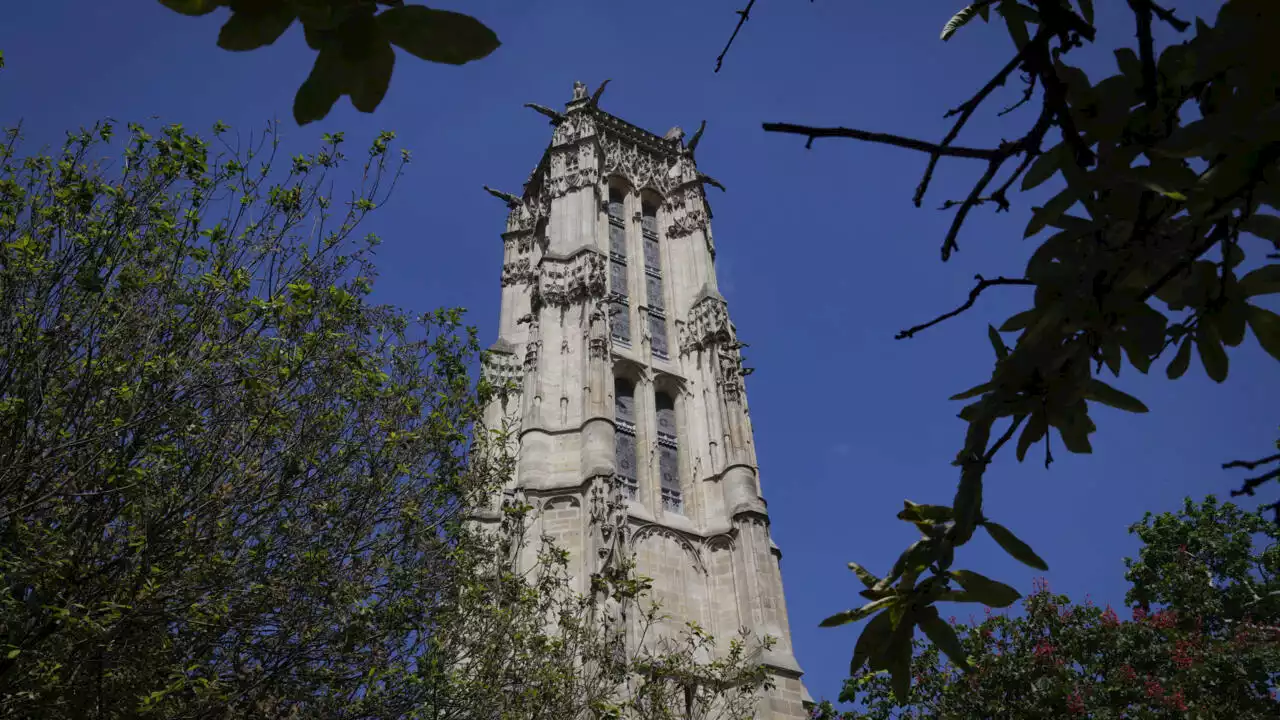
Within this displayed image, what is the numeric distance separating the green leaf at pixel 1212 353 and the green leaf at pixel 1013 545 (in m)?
0.58

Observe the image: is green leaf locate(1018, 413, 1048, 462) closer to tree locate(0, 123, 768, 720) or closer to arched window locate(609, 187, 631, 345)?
tree locate(0, 123, 768, 720)

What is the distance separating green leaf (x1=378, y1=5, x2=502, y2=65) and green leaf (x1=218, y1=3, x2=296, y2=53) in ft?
0.53

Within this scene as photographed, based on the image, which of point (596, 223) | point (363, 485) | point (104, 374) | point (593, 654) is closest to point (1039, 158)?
point (104, 374)

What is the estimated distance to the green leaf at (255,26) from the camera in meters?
1.56

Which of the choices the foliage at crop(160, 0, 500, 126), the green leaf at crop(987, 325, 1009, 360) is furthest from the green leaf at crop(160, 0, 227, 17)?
the green leaf at crop(987, 325, 1009, 360)

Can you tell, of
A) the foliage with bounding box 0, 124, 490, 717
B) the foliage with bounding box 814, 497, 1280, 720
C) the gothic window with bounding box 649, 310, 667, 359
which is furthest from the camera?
the gothic window with bounding box 649, 310, 667, 359

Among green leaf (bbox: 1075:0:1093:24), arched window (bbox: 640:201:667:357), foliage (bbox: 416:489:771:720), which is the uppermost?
arched window (bbox: 640:201:667:357)

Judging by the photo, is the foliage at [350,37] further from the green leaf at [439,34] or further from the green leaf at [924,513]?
the green leaf at [924,513]

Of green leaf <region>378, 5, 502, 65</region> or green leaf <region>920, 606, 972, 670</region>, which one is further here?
green leaf <region>920, 606, 972, 670</region>

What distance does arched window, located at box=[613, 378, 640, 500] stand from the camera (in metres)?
22.3

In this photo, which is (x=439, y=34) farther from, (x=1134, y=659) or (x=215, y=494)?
(x=1134, y=659)

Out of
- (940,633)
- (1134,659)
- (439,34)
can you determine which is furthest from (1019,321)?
(1134,659)

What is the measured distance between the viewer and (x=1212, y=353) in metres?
2.15

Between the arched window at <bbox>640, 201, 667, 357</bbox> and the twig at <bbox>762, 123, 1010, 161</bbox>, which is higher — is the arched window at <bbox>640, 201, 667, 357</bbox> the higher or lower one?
the higher one
